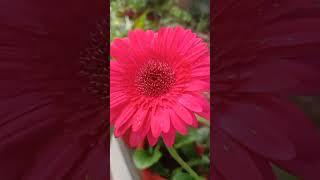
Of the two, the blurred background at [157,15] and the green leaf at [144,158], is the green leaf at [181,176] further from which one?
the blurred background at [157,15]

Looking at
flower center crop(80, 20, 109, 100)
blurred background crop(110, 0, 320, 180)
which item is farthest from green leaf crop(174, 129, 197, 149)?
flower center crop(80, 20, 109, 100)

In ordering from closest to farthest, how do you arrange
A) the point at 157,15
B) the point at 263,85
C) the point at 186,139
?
1. the point at 263,85
2. the point at 186,139
3. the point at 157,15

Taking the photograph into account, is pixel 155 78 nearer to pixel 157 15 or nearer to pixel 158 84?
pixel 158 84

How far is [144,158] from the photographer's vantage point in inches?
12.9

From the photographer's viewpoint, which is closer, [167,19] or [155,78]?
[155,78]

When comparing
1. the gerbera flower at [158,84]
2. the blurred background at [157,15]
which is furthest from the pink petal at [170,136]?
the blurred background at [157,15]

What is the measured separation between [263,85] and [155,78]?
0.06 metres

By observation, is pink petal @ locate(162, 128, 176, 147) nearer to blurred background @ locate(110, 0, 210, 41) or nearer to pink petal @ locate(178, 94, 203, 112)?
pink petal @ locate(178, 94, 203, 112)

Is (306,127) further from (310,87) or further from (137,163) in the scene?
(137,163)

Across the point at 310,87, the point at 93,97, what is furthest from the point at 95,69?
the point at 310,87

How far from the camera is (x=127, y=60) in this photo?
27 centimetres

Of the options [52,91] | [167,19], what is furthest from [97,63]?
[167,19]

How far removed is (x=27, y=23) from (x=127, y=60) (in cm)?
6

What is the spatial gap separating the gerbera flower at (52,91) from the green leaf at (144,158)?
69 millimetres
